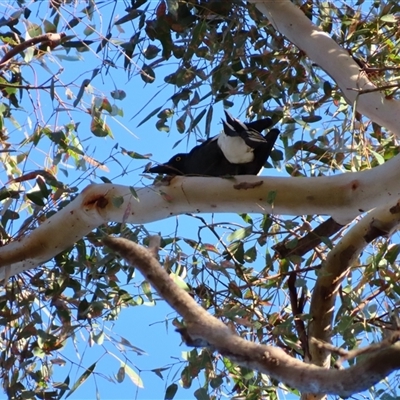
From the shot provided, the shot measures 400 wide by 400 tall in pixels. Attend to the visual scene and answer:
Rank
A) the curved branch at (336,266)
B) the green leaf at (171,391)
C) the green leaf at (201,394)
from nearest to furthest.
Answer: the curved branch at (336,266), the green leaf at (201,394), the green leaf at (171,391)

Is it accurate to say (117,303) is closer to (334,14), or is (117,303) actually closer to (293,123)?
(293,123)

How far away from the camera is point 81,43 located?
2.94 meters

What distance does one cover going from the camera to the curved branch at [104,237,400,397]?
1394 mm

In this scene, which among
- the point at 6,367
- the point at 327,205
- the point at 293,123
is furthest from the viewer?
the point at 293,123

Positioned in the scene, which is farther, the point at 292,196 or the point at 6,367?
the point at 6,367

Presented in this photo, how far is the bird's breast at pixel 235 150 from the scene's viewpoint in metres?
3.25

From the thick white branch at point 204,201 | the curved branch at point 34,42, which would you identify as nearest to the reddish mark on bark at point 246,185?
the thick white branch at point 204,201

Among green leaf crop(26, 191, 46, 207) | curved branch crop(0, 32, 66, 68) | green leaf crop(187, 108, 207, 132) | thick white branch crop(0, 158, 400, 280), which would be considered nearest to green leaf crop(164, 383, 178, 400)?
thick white branch crop(0, 158, 400, 280)

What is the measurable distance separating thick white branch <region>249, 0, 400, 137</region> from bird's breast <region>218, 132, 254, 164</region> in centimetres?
72

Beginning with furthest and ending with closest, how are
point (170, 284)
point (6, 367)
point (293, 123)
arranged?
point (293, 123), point (6, 367), point (170, 284)

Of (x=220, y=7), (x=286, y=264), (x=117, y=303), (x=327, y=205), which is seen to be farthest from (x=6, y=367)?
(x=220, y=7)

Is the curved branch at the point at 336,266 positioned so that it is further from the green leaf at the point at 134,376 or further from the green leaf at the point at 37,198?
the green leaf at the point at 37,198

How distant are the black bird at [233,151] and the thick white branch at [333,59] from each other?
60 centimetres

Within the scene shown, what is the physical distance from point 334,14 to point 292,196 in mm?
1057
